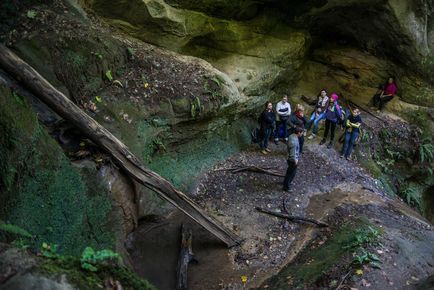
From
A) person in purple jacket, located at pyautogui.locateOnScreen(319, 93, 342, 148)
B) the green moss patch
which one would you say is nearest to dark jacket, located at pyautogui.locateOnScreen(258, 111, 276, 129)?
person in purple jacket, located at pyautogui.locateOnScreen(319, 93, 342, 148)

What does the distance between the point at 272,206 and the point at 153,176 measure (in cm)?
366

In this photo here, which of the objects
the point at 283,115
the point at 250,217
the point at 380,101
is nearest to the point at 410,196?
the point at 380,101

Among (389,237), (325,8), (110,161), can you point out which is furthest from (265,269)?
(325,8)

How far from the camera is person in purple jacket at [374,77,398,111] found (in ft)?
52.7

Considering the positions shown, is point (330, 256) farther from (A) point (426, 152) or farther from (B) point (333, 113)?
(A) point (426, 152)

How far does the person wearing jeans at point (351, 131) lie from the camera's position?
13.2 meters

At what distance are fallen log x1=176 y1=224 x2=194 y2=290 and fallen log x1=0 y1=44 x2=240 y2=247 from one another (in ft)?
1.67

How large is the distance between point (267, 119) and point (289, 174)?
8.41 ft

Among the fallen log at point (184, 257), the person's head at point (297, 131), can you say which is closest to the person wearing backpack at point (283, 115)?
the person's head at point (297, 131)

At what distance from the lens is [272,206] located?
10727 mm

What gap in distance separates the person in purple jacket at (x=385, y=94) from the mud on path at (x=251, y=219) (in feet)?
14.4

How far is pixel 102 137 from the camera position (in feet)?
27.8

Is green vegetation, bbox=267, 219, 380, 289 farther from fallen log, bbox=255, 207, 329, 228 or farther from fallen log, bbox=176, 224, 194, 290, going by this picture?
fallen log, bbox=176, 224, 194, 290

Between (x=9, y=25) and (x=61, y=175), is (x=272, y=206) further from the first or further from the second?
(x=9, y=25)
